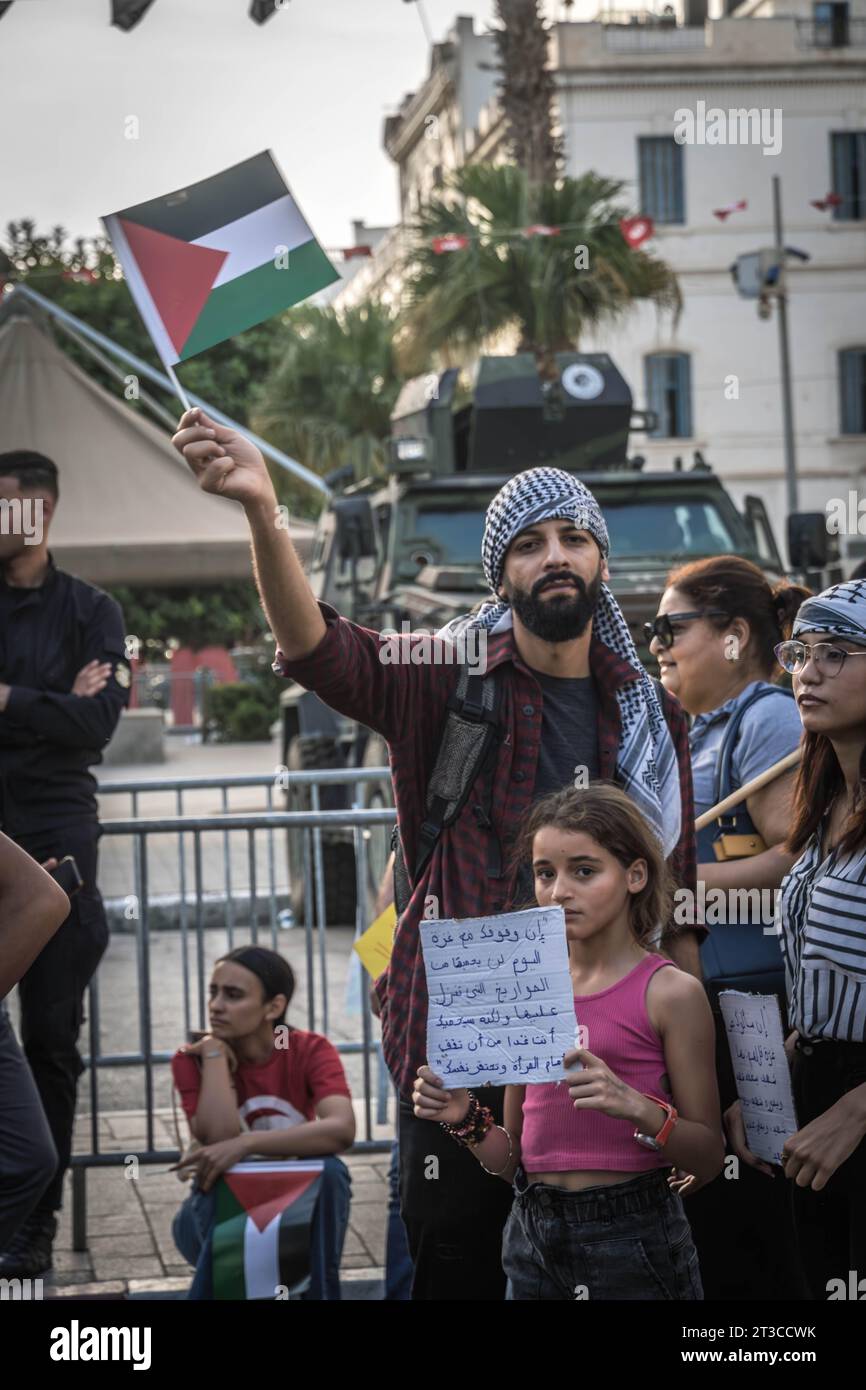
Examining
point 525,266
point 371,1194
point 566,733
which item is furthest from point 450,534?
point 525,266

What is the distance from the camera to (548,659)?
3.54m

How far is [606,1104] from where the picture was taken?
295 cm

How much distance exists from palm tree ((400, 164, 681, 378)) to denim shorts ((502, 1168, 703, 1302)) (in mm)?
17335

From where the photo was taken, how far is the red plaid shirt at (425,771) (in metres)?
3.37

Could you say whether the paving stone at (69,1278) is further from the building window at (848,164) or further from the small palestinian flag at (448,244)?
the building window at (848,164)

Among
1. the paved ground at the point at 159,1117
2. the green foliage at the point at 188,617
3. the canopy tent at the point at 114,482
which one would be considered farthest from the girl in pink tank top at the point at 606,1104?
the green foliage at the point at 188,617

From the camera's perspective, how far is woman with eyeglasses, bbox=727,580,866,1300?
3.17 metres

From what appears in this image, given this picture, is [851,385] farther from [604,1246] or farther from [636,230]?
[604,1246]

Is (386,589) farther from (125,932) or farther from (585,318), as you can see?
(585,318)

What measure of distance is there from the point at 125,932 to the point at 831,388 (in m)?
31.7

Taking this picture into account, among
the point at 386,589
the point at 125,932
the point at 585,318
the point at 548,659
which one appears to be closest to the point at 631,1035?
the point at 548,659

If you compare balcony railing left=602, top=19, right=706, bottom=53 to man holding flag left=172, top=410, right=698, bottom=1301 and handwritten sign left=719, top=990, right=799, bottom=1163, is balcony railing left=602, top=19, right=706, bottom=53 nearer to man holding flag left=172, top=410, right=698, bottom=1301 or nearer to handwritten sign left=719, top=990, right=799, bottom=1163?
man holding flag left=172, top=410, right=698, bottom=1301

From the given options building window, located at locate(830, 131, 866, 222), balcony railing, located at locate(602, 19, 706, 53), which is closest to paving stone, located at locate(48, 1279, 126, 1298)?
building window, located at locate(830, 131, 866, 222)

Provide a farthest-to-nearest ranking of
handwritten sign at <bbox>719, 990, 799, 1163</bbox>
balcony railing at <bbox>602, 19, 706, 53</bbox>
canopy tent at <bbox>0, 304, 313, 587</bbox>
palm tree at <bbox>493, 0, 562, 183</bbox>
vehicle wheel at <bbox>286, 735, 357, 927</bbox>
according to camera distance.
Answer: balcony railing at <bbox>602, 19, 706, 53</bbox>, palm tree at <bbox>493, 0, 562, 183</bbox>, canopy tent at <bbox>0, 304, 313, 587</bbox>, vehicle wheel at <bbox>286, 735, 357, 927</bbox>, handwritten sign at <bbox>719, 990, 799, 1163</bbox>
